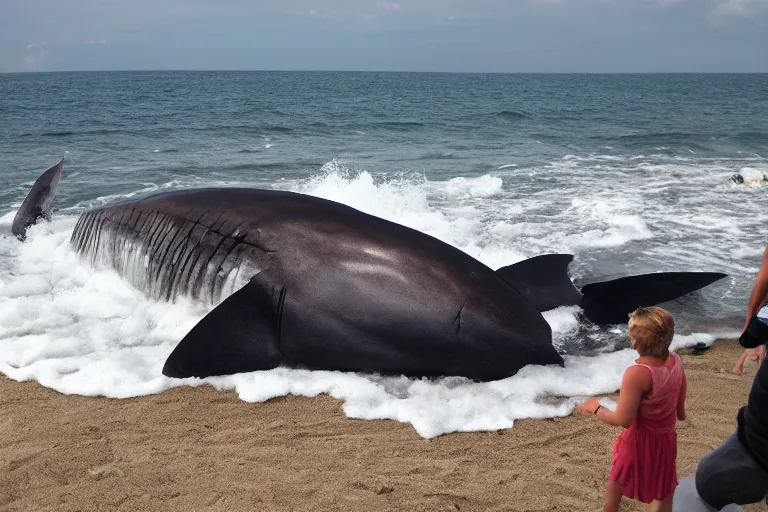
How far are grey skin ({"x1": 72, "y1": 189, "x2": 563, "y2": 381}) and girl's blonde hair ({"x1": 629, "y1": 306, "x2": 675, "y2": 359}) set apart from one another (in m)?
1.81

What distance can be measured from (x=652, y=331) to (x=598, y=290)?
10.6 feet

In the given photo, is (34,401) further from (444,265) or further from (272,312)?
(444,265)

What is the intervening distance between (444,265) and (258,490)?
2.07m

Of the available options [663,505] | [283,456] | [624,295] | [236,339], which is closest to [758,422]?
[663,505]

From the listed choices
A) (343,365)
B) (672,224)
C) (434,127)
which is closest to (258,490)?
(343,365)

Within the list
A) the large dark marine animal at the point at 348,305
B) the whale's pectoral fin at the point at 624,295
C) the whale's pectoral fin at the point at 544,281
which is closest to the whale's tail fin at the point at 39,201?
the large dark marine animal at the point at 348,305

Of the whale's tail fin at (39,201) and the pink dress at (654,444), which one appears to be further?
the whale's tail fin at (39,201)

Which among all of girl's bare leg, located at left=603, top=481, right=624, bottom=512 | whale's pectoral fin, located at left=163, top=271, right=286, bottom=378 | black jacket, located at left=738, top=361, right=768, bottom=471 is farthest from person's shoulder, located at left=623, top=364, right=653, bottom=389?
whale's pectoral fin, located at left=163, top=271, right=286, bottom=378

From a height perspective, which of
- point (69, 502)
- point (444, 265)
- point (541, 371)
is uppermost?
point (444, 265)

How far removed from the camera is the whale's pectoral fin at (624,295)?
5.82 m

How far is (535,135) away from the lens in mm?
27094

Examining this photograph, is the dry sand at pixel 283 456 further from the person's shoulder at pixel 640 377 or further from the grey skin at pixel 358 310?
the person's shoulder at pixel 640 377

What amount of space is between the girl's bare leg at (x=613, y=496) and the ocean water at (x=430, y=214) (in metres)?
1.13

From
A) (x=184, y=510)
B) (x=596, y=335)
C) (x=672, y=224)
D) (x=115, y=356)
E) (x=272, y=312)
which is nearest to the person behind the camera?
(x=184, y=510)
